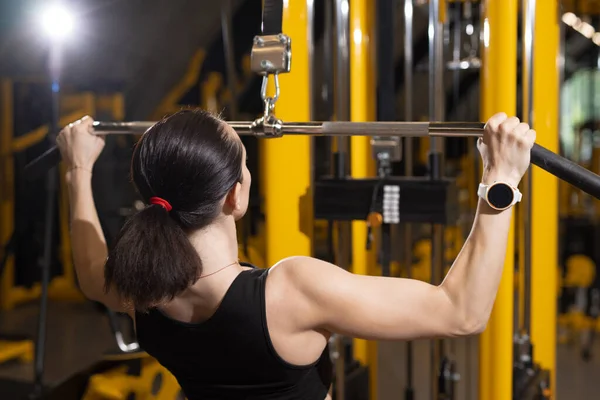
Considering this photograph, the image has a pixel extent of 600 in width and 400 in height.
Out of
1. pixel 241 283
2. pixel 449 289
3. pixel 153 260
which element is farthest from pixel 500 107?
pixel 153 260

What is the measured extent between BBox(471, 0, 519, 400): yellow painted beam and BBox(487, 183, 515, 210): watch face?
0.70 meters

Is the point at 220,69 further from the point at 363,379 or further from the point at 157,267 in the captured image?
the point at 157,267

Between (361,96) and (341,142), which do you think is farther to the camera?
(361,96)

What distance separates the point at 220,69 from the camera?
6145 mm

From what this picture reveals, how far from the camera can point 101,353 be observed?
344cm

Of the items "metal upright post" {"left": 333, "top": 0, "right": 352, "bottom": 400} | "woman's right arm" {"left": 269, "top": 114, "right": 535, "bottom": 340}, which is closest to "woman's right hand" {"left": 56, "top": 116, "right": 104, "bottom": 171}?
"metal upright post" {"left": 333, "top": 0, "right": 352, "bottom": 400}

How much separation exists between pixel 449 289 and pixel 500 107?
858mm

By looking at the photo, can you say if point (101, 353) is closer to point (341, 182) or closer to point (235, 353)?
point (341, 182)

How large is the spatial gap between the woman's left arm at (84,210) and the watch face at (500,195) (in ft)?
3.29

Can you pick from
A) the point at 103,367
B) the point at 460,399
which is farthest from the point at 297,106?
the point at 460,399

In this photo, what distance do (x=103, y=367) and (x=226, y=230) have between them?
2.02 meters

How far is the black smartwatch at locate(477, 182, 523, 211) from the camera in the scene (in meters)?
1.17

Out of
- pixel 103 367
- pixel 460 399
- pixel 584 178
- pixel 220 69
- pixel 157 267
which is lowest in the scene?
pixel 460 399

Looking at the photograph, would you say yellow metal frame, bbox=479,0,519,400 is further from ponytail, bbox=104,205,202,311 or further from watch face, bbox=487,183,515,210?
ponytail, bbox=104,205,202,311
